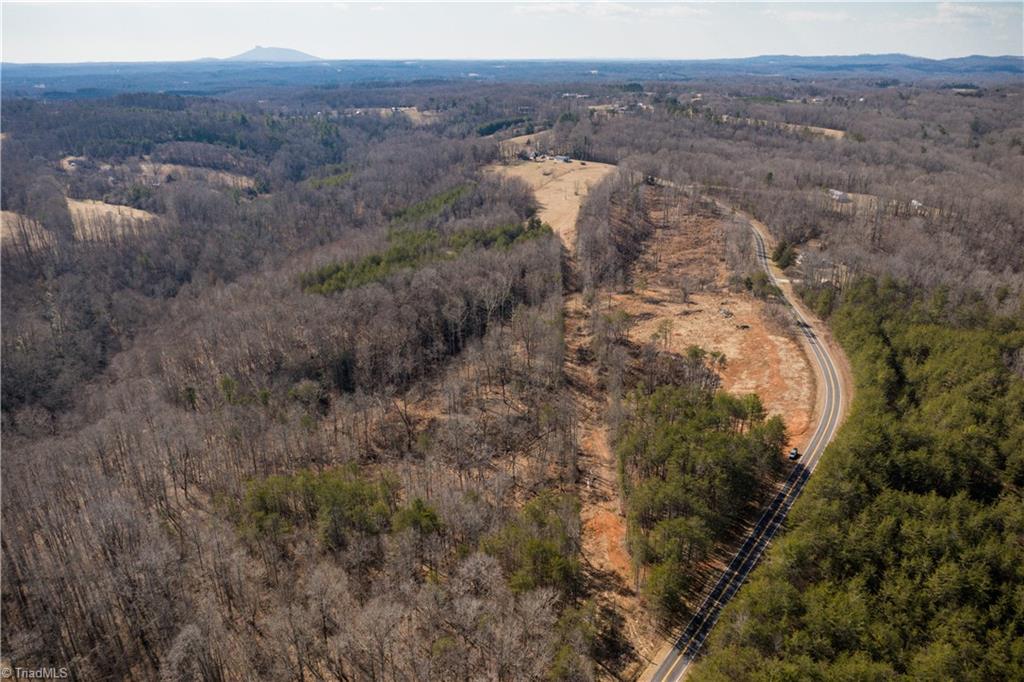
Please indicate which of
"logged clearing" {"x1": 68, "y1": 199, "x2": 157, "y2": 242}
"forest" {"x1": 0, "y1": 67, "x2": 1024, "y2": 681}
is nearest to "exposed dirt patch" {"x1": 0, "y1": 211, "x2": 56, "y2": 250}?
"logged clearing" {"x1": 68, "y1": 199, "x2": 157, "y2": 242}

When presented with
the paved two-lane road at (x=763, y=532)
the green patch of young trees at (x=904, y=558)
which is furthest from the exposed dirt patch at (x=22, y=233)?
the green patch of young trees at (x=904, y=558)

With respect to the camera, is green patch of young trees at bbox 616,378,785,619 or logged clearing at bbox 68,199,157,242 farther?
logged clearing at bbox 68,199,157,242

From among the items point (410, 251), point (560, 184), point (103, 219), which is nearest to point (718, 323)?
point (410, 251)

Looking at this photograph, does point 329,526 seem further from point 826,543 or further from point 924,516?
point 924,516

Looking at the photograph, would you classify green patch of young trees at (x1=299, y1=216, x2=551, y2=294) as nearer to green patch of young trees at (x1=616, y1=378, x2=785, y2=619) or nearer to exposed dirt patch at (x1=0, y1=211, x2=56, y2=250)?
green patch of young trees at (x1=616, y1=378, x2=785, y2=619)

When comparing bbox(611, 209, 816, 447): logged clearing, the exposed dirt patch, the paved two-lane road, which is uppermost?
the exposed dirt patch

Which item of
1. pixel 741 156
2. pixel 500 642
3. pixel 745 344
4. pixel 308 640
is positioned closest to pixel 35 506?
pixel 308 640
